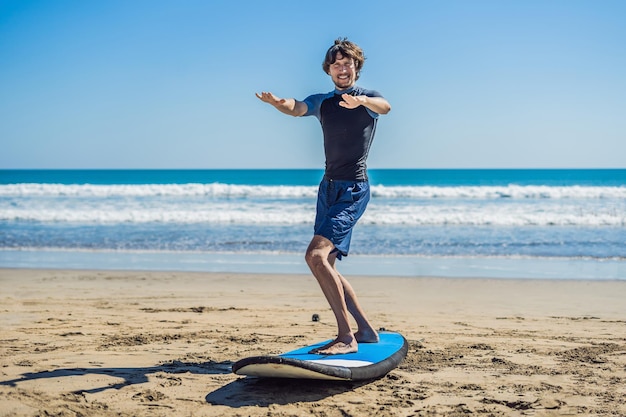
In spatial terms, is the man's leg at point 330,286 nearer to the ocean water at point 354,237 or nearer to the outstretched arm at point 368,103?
the outstretched arm at point 368,103

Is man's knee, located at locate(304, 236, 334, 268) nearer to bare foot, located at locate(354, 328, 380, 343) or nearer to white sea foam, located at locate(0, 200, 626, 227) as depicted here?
bare foot, located at locate(354, 328, 380, 343)

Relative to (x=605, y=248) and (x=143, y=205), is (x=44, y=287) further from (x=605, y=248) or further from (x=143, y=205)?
(x=143, y=205)

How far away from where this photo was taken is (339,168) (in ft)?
15.2

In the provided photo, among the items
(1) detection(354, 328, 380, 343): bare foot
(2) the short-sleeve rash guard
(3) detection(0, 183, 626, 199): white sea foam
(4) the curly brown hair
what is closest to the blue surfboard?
(1) detection(354, 328, 380, 343): bare foot

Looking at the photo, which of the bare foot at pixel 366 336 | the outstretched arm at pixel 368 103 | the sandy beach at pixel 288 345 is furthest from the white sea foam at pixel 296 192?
the outstretched arm at pixel 368 103

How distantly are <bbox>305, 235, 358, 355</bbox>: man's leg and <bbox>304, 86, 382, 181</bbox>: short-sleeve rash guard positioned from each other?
1.68 ft

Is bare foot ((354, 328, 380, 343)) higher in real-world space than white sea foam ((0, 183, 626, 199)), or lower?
lower

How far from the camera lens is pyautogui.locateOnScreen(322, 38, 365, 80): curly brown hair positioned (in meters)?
4.57

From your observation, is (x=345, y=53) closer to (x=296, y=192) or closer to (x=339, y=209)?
(x=339, y=209)

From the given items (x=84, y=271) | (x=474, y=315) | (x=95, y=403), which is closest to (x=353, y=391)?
(x=95, y=403)

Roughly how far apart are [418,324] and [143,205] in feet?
75.3

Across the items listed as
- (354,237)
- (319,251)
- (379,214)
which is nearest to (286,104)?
(319,251)

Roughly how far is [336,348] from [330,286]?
421 mm

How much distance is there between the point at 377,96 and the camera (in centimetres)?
457
